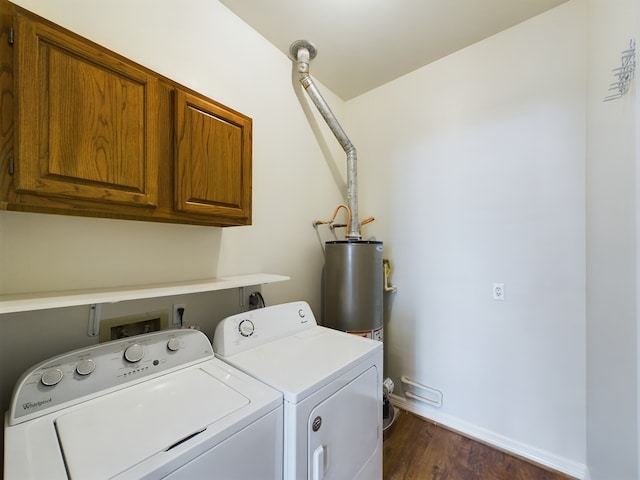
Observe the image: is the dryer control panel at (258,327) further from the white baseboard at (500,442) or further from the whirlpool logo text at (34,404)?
the white baseboard at (500,442)

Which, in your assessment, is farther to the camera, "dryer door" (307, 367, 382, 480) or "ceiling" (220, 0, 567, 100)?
"ceiling" (220, 0, 567, 100)

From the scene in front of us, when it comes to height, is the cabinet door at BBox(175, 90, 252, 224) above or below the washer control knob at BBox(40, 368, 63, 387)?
above

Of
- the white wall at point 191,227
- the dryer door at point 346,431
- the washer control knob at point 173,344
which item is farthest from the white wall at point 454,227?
the dryer door at point 346,431

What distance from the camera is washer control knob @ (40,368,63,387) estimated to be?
2.65 feet

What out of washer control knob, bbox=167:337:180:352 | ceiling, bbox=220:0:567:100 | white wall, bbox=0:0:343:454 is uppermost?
ceiling, bbox=220:0:567:100

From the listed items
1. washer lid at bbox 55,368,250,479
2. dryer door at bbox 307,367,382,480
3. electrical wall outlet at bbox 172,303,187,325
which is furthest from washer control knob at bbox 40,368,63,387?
dryer door at bbox 307,367,382,480

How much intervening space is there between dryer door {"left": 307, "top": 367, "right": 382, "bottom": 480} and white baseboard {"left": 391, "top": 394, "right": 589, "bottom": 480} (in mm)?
913

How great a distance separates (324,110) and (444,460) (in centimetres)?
249

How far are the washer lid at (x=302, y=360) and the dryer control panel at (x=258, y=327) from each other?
34 mm

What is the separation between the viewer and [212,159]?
3.90ft

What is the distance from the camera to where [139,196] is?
0.96 m

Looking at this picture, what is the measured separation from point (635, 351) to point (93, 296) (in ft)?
6.10

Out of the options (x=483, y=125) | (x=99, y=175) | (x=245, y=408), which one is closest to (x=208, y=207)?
(x=99, y=175)

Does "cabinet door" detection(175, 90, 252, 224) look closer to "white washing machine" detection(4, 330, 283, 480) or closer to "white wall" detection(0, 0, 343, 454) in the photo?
"white wall" detection(0, 0, 343, 454)
